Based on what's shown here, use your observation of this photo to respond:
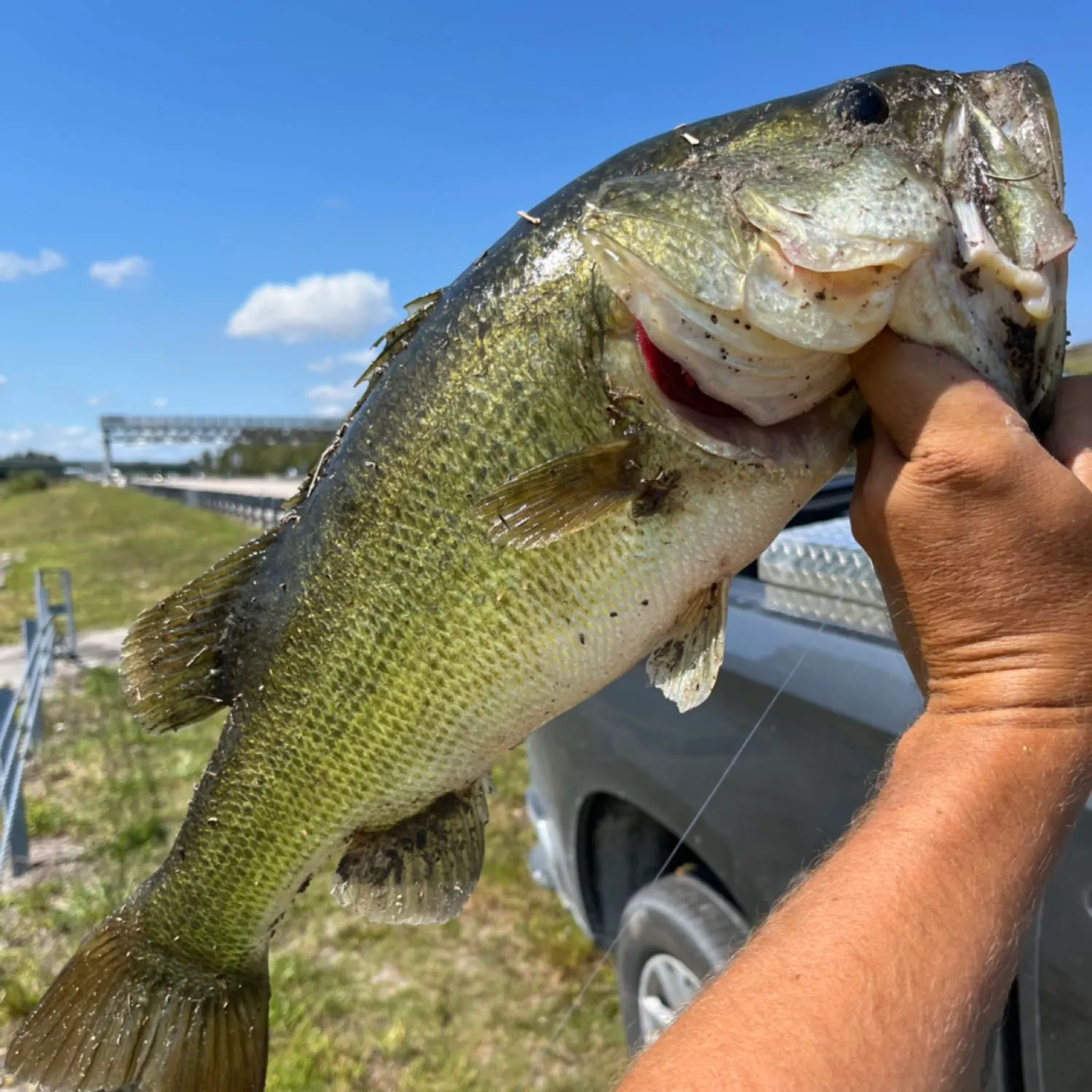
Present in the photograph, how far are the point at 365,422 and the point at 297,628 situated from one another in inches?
17.8

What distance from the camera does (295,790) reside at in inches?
71.8

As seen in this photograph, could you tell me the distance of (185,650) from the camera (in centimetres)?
195

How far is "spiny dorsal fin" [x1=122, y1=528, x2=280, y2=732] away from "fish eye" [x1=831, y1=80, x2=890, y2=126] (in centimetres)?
138

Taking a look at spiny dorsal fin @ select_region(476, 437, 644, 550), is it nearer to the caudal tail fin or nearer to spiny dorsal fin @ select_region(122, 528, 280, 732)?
spiny dorsal fin @ select_region(122, 528, 280, 732)

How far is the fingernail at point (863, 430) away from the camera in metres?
1.57

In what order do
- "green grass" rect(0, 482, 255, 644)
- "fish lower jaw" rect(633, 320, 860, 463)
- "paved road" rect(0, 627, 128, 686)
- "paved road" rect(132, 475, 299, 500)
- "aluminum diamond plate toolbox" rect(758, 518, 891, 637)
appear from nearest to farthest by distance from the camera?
"fish lower jaw" rect(633, 320, 860, 463), "aluminum diamond plate toolbox" rect(758, 518, 891, 637), "paved road" rect(0, 627, 128, 686), "green grass" rect(0, 482, 255, 644), "paved road" rect(132, 475, 299, 500)

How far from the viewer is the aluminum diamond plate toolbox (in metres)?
2.48

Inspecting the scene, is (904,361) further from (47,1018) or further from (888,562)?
(47,1018)

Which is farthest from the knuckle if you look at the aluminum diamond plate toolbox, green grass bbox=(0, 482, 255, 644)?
green grass bbox=(0, 482, 255, 644)

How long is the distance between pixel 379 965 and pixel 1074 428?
367cm

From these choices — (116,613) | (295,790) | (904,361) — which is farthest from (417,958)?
(116,613)

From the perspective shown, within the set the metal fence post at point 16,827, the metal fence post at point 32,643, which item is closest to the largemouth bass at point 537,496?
the metal fence post at point 16,827

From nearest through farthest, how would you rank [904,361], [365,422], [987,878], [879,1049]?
[879,1049]
[987,878]
[904,361]
[365,422]

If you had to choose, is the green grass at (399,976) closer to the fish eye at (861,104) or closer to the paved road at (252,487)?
the fish eye at (861,104)
